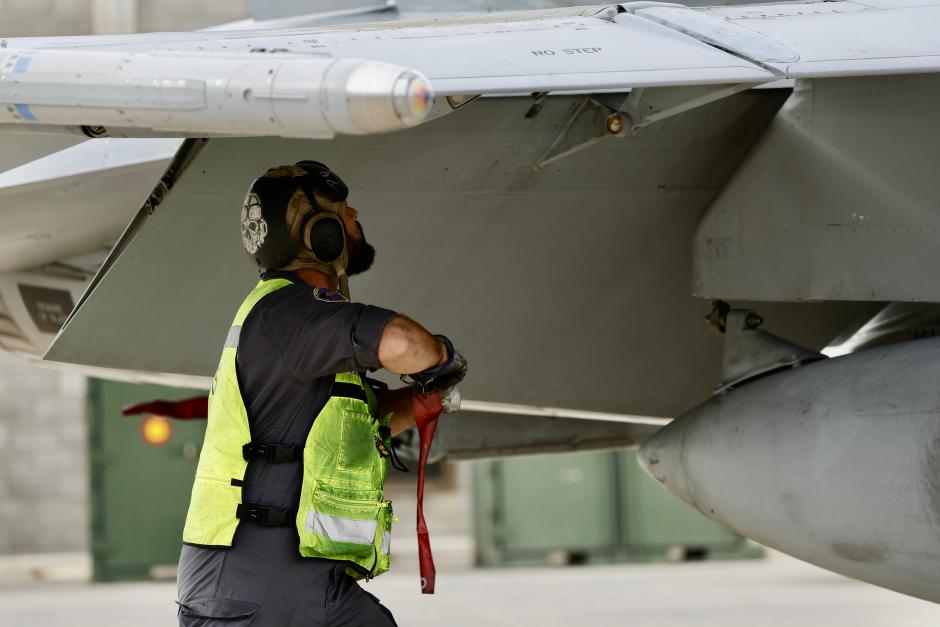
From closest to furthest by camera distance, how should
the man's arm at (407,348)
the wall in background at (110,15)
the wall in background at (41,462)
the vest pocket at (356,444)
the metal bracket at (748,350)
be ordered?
the man's arm at (407,348) → the vest pocket at (356,444) → the metal bracket at (748,350) → the wall in background at (110,15) → the wall in background at (41,462)

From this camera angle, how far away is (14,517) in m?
16.3

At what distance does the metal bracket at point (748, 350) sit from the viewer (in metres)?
5.39

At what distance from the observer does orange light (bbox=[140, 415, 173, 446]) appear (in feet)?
45.8

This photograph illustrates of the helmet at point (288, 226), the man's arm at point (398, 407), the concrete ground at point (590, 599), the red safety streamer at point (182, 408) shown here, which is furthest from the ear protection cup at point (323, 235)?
the concrete ground at point (590, 599)

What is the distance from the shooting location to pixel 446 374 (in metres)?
3.88

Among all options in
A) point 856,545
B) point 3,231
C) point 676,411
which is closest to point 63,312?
point 3,231

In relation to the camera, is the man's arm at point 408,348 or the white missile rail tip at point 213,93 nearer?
the white missile rail tip at point 213,93

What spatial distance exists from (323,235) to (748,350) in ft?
6.98

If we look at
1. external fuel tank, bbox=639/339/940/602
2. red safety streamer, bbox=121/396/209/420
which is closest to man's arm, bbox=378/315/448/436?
external fuel tank, bbox=639/339/940/602

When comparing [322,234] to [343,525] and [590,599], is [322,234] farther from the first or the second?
[590,599]

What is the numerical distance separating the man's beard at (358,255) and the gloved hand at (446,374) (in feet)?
1.19

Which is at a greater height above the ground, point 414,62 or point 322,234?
point 414,62

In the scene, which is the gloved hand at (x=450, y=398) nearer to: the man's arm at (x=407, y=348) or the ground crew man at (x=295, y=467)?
the ground crew man at (x=295, y=467)

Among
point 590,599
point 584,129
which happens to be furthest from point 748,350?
point 590,599
